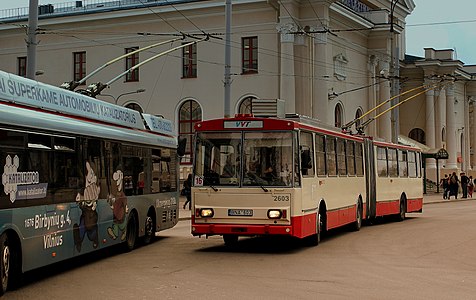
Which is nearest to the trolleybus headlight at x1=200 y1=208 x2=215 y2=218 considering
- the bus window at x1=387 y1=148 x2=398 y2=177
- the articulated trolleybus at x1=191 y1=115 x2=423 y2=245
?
the articulated trolleybus at x1=191 y1=115 x2=423 y2=245

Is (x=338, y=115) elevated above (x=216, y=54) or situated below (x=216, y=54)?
below

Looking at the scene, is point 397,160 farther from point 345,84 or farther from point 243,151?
point 345,84

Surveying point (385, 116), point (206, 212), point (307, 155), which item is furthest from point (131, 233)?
point (385, 116)

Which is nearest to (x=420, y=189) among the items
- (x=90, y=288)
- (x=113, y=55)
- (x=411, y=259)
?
(x=411, y=259)

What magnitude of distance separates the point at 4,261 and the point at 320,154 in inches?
358

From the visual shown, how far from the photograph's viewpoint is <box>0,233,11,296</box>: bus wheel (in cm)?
1038

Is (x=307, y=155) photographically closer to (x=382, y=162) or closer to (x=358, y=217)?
(x=358, y=217)

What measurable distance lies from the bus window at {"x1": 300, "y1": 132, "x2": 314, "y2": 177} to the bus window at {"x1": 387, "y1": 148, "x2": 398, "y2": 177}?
30.7 feet

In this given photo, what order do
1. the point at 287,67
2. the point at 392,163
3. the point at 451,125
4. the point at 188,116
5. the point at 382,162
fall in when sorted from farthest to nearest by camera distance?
1. the point at 451,125
2. the point at 188,116
3. the point at 287,67
4. the point at 392,163
5. the point at 382,162

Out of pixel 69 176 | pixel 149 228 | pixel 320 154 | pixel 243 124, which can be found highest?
pixel 243 124

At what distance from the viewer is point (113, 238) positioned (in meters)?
15.2

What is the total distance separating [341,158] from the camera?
798 inches

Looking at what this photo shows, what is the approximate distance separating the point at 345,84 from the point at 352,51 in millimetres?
3128

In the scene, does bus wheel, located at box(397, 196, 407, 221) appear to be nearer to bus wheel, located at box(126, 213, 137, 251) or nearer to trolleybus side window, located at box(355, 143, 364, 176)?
trolleybus side window, located at box(355, 143, 364, 176)
